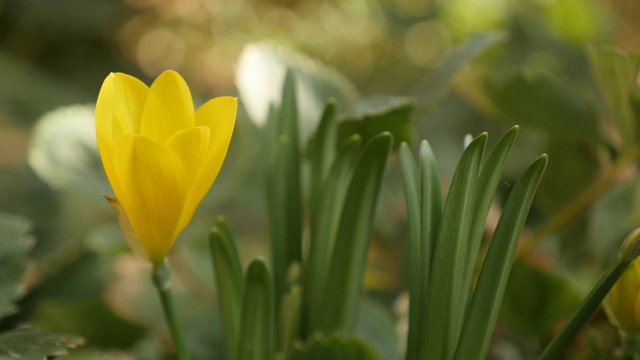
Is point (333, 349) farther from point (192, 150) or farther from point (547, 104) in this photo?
point (547, 104)

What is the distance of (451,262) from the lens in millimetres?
232

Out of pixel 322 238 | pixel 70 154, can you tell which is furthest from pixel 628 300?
pixel 70 154

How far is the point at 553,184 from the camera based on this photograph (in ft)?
1.38

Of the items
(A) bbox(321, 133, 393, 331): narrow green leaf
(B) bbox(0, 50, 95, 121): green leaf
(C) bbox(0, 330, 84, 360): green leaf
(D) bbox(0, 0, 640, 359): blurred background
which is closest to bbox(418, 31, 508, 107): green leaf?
(D) bbox(0, 0, 640, 359): blurred background

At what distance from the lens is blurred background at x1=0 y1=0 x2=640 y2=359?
39 cm

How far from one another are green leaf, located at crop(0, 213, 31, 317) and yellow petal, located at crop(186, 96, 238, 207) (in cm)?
12

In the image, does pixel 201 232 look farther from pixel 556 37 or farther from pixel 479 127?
pixel 556 37

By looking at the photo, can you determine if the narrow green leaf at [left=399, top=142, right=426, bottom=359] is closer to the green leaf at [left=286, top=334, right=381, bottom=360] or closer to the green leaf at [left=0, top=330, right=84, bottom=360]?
the green leaf at [left=286, top=334, right=381, bottom=360]

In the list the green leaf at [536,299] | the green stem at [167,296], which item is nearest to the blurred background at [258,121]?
the green leaf at [536,299]

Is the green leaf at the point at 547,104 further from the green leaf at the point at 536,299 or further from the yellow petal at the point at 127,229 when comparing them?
the yellow petal at the point at 127,229

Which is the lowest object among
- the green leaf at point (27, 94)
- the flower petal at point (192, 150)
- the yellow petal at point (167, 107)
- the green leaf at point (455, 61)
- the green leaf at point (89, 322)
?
the green leaf at point (89, 322)

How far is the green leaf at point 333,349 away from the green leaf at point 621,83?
185mm

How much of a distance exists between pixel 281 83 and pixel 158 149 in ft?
0.64

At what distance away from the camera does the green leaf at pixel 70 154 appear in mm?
439
